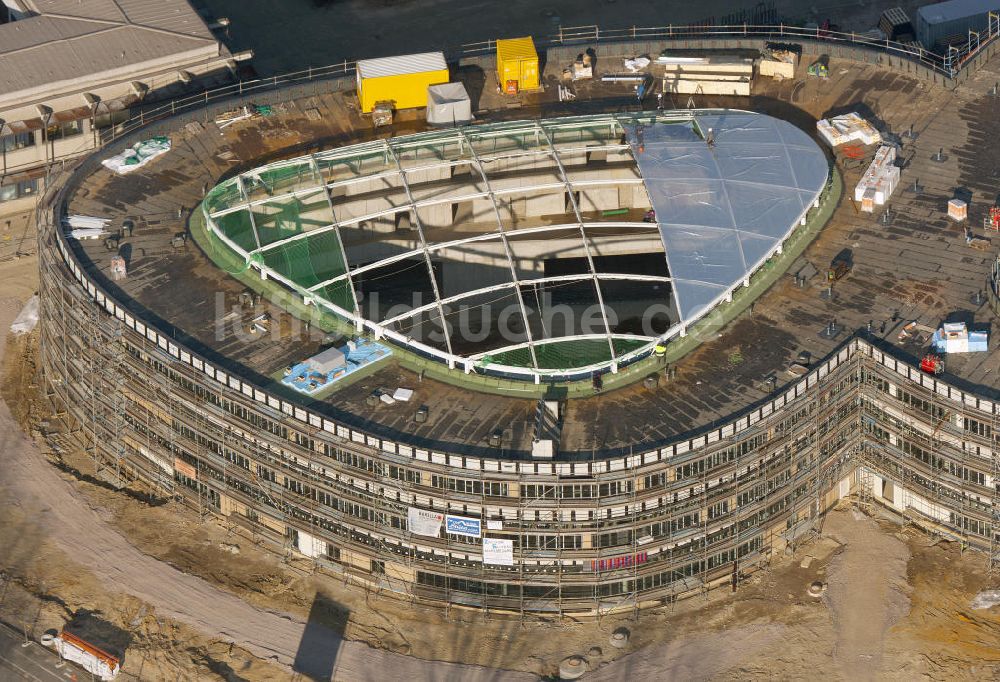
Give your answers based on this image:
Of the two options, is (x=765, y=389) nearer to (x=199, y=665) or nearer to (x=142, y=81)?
(x=199, y=665)

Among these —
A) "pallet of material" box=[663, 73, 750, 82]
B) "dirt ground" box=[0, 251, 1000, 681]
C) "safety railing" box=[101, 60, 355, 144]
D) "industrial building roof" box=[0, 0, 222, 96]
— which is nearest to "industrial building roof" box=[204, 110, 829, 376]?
"pallet of material" box=[663, 73, 750, 82]

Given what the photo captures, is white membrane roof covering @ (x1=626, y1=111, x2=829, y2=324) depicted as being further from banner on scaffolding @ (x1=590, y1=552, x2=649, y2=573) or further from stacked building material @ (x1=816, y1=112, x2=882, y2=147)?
banner on scaffolding @ (x1=590, y1=552, x2=649, y2=573)

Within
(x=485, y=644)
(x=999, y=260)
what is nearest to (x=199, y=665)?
(x=485, y=644)

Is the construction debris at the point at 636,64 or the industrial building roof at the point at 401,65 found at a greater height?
the industrial building roof at the point at 401,65

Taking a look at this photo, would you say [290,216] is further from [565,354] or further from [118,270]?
[565,354]

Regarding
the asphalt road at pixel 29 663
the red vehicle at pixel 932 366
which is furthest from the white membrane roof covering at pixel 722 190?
the asphalt road at pixel 29 663

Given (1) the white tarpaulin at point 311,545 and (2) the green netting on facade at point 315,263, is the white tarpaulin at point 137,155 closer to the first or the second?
(2) the green netting on facade at point 315,263

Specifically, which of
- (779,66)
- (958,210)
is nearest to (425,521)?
(958,210)
